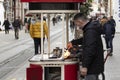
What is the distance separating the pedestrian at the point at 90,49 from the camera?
27.0ft

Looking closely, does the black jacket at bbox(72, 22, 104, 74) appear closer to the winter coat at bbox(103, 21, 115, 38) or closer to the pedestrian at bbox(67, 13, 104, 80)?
the pedestrian at bbox(67, 13, 104, 80)

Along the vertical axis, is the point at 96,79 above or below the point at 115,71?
above

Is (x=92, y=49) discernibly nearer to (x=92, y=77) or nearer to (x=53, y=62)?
(x=92, y=77)

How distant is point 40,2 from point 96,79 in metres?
2.37

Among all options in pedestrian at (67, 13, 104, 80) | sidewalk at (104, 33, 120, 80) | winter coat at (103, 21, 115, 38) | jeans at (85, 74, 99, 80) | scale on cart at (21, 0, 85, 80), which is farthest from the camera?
winter coat at (103, 21, 115, 38)

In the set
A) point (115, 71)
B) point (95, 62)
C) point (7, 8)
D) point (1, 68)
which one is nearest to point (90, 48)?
point (95, 62)

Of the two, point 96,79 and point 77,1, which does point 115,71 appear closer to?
point 77,1

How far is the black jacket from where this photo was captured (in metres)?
8.23

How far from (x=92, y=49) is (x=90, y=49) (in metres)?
0.03

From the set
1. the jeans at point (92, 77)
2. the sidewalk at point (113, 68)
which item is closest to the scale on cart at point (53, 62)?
the jeans at point (92, 77)

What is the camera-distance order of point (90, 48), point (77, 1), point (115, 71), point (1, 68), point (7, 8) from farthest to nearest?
1. point (7, 8)
2. point (1, 68)
3. point (115, 71)
4. point (77, 1)
5. point (90, 48)

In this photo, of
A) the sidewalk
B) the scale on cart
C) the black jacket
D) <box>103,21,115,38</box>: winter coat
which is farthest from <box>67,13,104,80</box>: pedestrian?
<box>103,21,115,38</box>: winter coat

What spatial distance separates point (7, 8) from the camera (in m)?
74.7

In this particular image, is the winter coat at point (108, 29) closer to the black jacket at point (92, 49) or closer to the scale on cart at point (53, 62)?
the scale on cart at point (53, 62)
